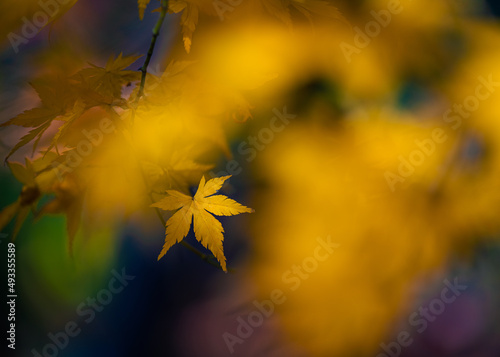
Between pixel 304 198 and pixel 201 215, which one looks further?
pixel 304 198

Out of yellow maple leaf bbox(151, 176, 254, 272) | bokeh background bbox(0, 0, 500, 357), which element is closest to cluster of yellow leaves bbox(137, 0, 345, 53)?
bokeh background bbox(0, 0, 500, 357)

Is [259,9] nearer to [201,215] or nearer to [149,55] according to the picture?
[149,55]

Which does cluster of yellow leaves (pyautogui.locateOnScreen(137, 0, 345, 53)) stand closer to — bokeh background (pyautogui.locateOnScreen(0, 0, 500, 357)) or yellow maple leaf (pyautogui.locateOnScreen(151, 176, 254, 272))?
bokeh background (pyautogui.locateOnScreen(0, 0, 500, 357))

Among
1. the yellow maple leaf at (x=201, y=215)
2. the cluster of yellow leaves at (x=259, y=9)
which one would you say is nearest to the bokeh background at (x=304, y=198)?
the cluster of yellow leaves at (x=259, y=9)

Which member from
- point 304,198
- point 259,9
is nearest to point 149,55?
point 259,9

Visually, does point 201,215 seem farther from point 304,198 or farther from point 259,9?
point 259,9

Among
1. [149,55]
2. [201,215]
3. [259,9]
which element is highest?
[259,9]

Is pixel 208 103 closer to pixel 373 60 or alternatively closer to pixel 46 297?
pixel 373 60

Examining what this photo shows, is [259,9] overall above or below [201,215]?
above
